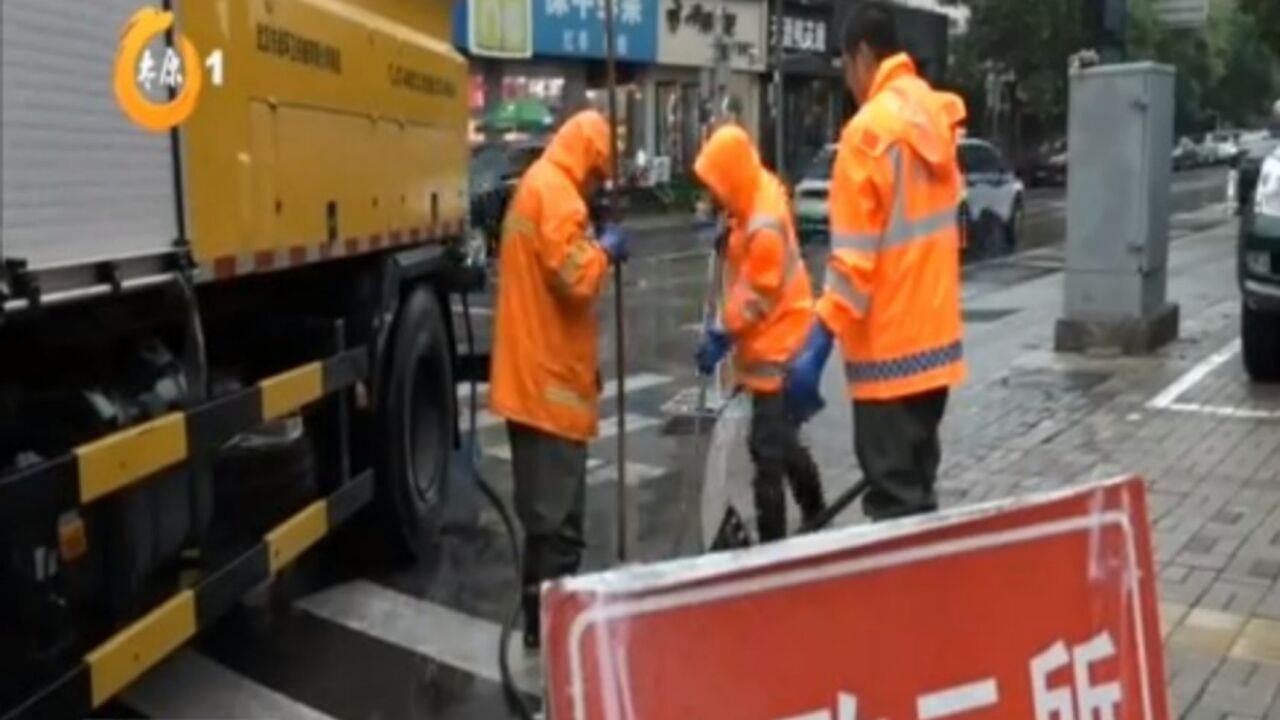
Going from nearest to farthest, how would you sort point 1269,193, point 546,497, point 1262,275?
point 546,497
point 1262,275
point 1269,193

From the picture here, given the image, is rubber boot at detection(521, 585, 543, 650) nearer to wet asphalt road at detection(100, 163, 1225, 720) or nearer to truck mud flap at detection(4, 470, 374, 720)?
wet asphalt road at detection(100, 163, 1225, 720)

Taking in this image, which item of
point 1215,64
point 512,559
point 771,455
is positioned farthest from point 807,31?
point 771,455

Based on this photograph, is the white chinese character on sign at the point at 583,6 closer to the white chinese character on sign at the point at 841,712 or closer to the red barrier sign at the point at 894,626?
the red barrier sign at the point at 894,626

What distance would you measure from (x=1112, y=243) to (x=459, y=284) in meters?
5.71

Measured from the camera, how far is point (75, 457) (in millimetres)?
4266

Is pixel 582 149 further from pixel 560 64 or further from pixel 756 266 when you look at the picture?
pixel 560 64

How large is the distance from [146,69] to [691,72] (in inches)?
1501

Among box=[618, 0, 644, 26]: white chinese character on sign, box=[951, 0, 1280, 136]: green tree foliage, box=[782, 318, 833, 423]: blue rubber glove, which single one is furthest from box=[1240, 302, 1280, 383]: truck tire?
box=[951, 0, 1280, 136]: green tree foliage

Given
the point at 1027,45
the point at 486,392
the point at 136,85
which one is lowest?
the point at 486,392

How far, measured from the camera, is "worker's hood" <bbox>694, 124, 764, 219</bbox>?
641cm

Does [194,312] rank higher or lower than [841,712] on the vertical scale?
higher

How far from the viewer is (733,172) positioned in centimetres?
643

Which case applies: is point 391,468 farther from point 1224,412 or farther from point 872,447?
point 1224,412

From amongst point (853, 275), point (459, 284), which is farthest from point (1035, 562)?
point (459, 284)
